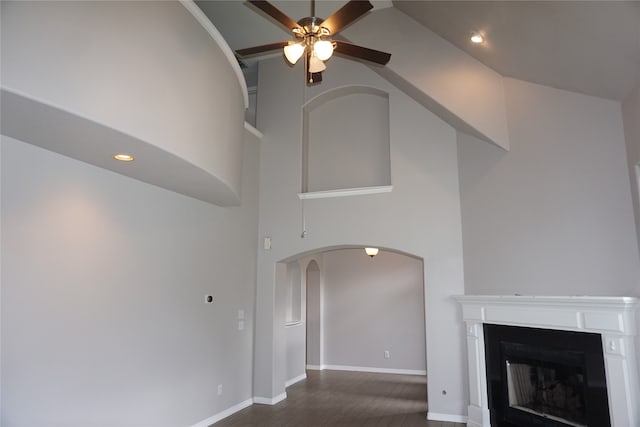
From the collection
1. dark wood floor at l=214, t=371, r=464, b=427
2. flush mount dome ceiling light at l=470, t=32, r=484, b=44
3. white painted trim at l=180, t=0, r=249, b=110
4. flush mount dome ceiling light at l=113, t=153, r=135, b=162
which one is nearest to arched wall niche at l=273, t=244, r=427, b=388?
dark wood floor at l=214, t=371, r=464, b=427

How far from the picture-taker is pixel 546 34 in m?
3.86

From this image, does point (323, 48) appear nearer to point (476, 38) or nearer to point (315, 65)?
point (315, 65)

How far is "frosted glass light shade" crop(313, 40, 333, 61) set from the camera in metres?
3.18

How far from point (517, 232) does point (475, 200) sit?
2.23 ft

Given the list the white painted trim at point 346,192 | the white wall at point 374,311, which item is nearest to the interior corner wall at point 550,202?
the white painted trim at point 346,192

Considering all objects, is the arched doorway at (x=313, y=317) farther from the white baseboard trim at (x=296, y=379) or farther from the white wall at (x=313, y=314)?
the white baseboard trim at (x=296, y=379)

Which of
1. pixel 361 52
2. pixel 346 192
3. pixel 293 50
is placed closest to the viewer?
pixel 293 50

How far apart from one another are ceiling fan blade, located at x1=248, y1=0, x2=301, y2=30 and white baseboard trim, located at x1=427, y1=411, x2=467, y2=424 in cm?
473

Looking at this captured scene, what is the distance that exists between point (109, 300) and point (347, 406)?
3635 millimetres

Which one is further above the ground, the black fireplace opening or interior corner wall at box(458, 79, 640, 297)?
interior corner wall at box(458, 79, 640, 297)

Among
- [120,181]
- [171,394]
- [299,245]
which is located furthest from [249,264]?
[120,181]

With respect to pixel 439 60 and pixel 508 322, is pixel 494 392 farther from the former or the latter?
pixel 439 60

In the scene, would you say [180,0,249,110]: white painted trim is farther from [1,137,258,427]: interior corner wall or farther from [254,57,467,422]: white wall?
[254,57,467,422]: white wall

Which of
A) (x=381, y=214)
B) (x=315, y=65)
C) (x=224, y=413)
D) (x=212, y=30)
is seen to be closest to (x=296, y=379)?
(x=224, y=413)
